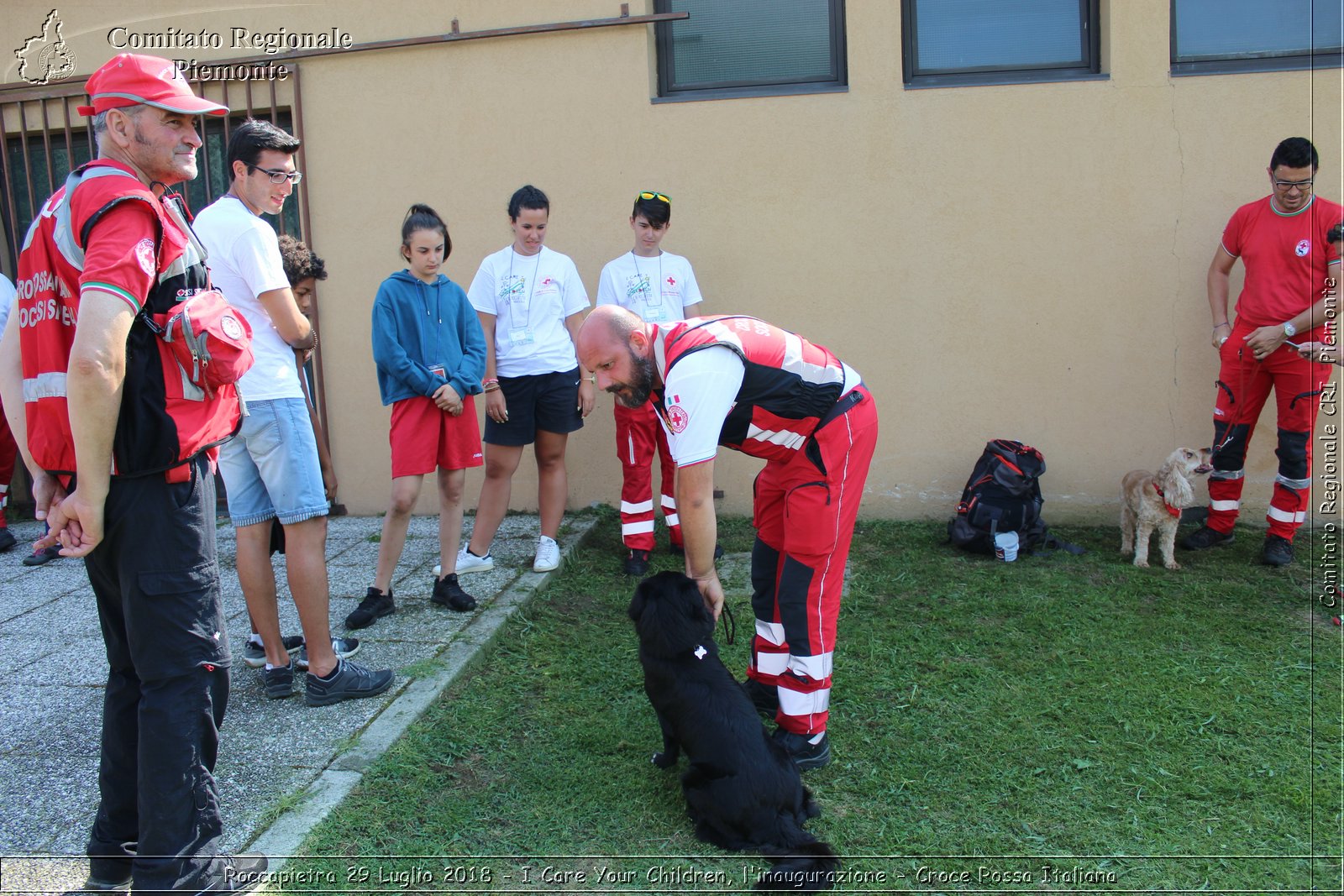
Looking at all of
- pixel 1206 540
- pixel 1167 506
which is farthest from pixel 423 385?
pixel 1206 540

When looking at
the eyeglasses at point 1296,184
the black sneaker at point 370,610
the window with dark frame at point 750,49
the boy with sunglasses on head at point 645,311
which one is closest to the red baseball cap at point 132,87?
the black sneaker at point 370,610

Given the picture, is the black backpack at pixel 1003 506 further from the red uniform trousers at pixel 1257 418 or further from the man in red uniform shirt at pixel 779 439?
the man in red uniform shirt at pixel 779 439

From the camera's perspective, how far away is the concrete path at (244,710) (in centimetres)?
291

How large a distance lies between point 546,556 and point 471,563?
42 cm

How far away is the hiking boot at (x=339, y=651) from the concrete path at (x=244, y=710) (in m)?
0.06

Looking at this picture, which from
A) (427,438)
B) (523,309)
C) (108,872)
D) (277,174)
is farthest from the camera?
(523,309)

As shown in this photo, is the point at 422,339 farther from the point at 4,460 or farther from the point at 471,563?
the point at 4,460

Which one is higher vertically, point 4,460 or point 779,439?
point 779,439

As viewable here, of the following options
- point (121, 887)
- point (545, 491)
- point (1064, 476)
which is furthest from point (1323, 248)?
point (121, 887)

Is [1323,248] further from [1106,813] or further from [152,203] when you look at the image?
[152,203]

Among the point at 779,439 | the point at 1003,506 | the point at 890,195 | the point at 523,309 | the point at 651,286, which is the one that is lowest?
the point at 1003,506

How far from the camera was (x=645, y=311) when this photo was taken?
546 centimetres

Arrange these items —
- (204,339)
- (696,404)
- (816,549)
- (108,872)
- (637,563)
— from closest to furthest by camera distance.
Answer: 1. (204,339)
2. (108,872)
3. (696,404)
4. (816,549)
5. (637,563)

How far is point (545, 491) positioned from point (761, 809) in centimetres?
282
